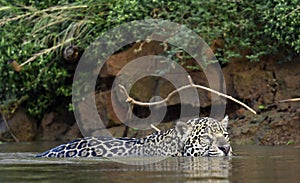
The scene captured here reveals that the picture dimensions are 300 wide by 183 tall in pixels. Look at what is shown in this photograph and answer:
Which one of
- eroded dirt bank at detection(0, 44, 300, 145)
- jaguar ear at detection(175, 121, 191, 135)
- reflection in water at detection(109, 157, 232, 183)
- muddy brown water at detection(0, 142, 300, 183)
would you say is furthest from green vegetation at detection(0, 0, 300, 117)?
reflection in water at detection(109, 157, 232, 183)

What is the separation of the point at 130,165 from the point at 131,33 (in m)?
7.63

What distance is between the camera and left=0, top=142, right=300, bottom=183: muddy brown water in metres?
6.91

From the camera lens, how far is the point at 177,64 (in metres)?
15.7

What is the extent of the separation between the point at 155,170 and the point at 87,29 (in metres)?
9.75

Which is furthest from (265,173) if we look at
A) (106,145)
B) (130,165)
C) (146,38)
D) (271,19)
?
(146,38)

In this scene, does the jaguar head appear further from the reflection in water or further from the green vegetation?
the green vegetation

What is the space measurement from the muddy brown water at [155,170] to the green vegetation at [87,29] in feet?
17.7

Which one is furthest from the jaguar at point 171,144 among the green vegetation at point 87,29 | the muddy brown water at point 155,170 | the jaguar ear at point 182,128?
the green vegetation at point 87,29

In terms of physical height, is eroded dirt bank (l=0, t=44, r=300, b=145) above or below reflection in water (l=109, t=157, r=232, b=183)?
above

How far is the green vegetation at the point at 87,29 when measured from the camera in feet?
49.6

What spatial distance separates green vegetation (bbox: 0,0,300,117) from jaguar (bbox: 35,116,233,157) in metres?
4.13

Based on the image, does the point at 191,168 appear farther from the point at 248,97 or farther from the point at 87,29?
the point at 87,29

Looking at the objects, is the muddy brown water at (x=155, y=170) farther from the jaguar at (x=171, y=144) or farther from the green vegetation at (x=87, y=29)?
the green vegetation at (x=87, y=29)

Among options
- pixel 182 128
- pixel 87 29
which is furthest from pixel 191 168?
pixel 87 29
